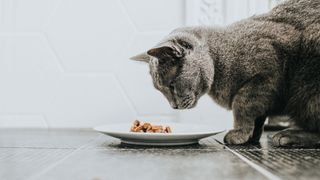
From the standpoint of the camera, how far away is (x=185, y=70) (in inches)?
44.4

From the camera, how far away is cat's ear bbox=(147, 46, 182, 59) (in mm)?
1040

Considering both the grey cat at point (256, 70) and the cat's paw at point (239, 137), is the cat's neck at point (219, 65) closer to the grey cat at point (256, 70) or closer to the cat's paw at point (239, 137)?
the grey cat at point (256, 70)

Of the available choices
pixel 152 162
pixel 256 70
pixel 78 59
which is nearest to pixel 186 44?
pixel 256 70

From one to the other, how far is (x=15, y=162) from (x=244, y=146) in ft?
1.88

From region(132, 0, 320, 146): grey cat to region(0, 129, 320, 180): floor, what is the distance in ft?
0.36

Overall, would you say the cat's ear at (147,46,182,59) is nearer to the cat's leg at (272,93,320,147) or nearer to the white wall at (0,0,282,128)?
the cat's leg at (272,93,320,147)

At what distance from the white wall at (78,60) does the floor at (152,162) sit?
66 cm

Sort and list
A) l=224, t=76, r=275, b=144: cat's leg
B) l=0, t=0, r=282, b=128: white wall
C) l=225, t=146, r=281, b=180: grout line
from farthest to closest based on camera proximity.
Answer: l=0, t=0, r=282, b=128: white wall → l=224, t=76, r=275, b=144: cat's leg → l=225, t=146, r=281, b=180: grout line

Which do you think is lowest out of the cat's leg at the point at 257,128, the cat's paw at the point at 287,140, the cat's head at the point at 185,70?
the cat's paw at the point at 287,140

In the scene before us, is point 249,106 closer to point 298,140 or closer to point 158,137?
point 298,140

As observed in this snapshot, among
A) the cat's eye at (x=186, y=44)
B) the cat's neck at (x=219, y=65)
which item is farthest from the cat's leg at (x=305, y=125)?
the cat's eye at (x=186, y=44)

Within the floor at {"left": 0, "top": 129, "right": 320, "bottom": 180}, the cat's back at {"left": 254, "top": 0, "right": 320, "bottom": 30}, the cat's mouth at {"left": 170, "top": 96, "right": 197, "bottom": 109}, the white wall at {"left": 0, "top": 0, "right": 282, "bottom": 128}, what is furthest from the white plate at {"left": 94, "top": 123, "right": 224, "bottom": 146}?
the white wall at {"left": 0, "top": 0, "right": 282, "bottom": 128}

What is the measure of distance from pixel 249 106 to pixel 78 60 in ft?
3.00

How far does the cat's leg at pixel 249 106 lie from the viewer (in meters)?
1.06
